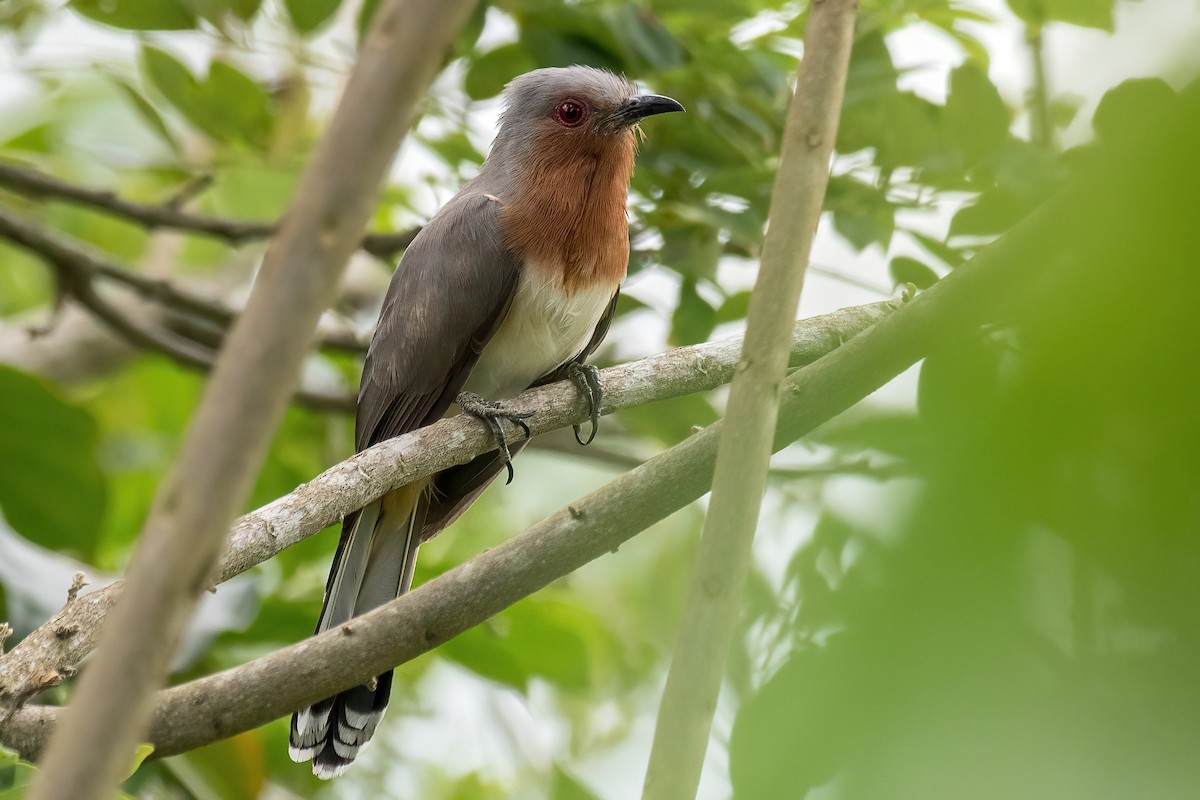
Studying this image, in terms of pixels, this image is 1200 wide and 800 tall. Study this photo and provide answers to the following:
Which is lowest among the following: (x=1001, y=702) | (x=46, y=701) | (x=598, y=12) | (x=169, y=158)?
(x=46, y=701)

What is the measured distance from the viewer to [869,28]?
3.64 m

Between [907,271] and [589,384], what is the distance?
99 centimetres

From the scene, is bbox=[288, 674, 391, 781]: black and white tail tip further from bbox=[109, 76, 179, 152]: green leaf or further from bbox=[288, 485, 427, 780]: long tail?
bbox=[109, 76, 179, 152]: green leaf

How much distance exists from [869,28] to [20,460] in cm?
307

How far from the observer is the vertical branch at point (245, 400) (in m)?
0.97

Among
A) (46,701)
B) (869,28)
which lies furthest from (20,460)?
(869,28)


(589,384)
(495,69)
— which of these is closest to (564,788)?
(589,384)

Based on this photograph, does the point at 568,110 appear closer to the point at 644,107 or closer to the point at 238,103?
the point at 644,107

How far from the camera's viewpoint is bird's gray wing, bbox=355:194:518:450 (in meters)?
4.09

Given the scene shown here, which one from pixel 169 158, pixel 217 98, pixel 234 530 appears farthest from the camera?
pixel 169 158

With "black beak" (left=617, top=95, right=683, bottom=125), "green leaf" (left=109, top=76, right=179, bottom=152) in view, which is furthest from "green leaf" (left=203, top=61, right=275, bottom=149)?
"black beak" (left=617, top=95, right=683, bottom=125)

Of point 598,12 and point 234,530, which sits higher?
point 598,12

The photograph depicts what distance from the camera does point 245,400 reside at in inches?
38.8

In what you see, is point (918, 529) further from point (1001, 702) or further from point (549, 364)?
point (549, 364)
